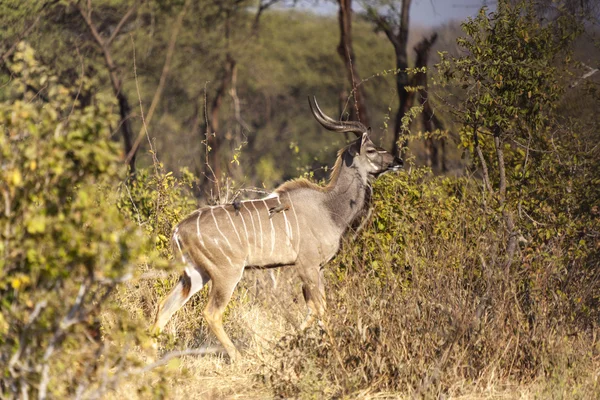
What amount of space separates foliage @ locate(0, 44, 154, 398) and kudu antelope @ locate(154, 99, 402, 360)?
1732 mm

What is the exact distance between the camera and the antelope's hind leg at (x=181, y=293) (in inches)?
202

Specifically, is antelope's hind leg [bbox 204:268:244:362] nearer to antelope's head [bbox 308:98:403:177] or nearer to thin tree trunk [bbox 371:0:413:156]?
antelope's head [bbox 308:98:403:177]

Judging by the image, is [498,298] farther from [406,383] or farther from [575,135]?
[575,135]

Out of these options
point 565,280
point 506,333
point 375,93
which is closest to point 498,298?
point 506,333

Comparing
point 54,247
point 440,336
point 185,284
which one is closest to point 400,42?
point 185,284

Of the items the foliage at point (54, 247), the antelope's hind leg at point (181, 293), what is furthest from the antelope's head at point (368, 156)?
the foliage at point (54, 247)

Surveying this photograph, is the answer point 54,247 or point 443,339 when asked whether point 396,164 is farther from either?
point 54,247

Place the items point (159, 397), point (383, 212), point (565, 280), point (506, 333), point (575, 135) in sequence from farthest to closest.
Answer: point (383, 212) < point (575, 135) < point (565, 280) < point (506, 333) < point (159, 397)

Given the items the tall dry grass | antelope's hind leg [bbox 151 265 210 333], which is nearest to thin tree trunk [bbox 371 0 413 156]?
antelope's hind leg [bbox 151 265 210 333]

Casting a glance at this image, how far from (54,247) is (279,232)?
258 cm

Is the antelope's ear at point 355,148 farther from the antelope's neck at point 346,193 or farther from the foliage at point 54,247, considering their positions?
the foliage at point 54,247

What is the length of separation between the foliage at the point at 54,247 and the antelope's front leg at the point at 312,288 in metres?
2.16

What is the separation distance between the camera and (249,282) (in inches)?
259

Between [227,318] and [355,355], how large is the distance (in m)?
1.72
